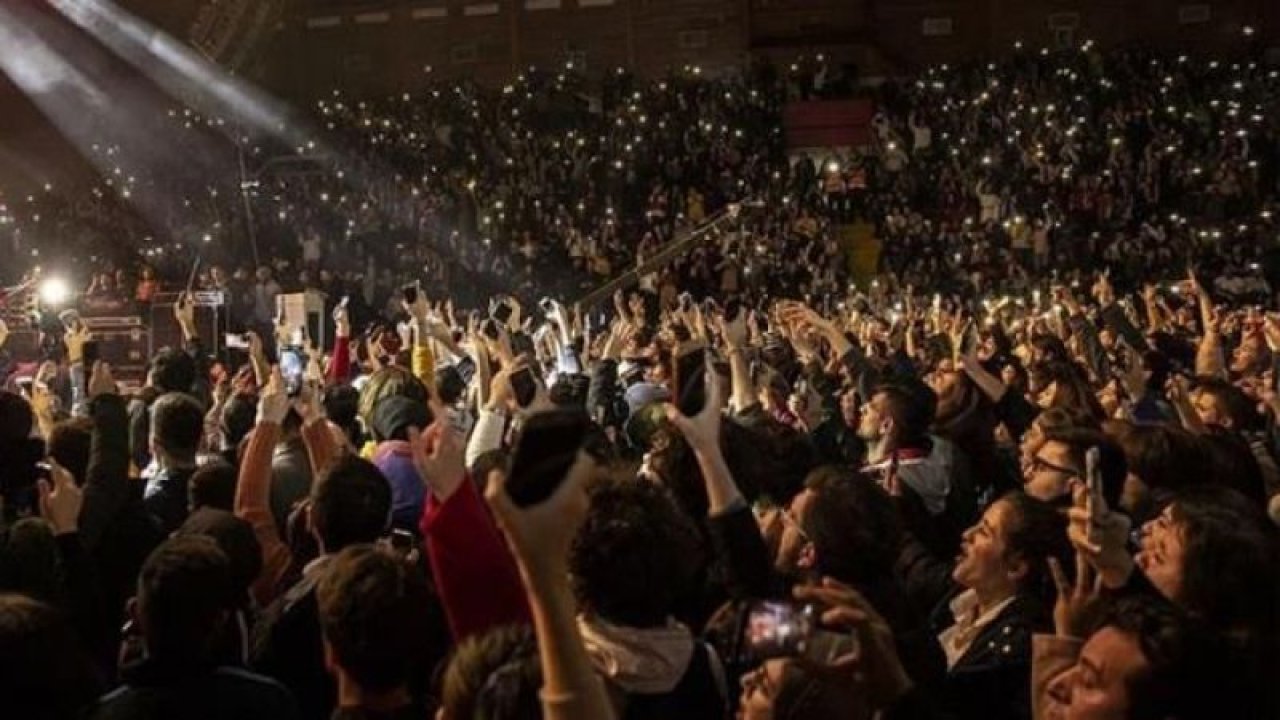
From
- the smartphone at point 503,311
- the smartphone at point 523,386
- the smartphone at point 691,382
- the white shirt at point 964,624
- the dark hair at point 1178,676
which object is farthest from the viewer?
the smartphone at point 503,311

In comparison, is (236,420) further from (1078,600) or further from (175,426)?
(1078,600)

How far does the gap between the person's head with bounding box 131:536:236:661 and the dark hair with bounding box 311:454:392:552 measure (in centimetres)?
63

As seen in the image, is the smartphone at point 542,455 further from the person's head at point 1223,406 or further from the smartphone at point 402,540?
the person's head at point 1223,406

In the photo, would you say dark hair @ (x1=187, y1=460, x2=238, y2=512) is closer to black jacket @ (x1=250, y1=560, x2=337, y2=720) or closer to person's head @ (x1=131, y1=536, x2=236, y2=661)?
black jacket @ (x1=250, y1=560, x2=337, y2=720)

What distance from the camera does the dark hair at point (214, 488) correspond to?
3945 millimetres

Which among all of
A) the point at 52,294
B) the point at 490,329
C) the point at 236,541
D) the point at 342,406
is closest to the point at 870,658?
the point at 236,541

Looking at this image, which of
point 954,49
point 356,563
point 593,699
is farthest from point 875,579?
point 954,49

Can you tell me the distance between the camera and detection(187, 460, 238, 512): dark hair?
12.9 ft

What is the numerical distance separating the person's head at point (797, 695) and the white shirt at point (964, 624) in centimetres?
90

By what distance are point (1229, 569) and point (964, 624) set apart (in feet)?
2.27

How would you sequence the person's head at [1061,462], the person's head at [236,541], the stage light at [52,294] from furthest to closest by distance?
the stage light at [52,294]
the person's head at [1061,462]
the person's head at [236,541]

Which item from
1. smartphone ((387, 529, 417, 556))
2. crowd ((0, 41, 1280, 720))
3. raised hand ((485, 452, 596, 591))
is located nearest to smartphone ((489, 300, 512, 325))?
crowd ((0, 41, 1280, 720))

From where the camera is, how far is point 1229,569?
2.64 metres

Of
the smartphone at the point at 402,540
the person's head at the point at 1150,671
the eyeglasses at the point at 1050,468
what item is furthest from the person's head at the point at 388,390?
the person's head at the point at 1150,671
